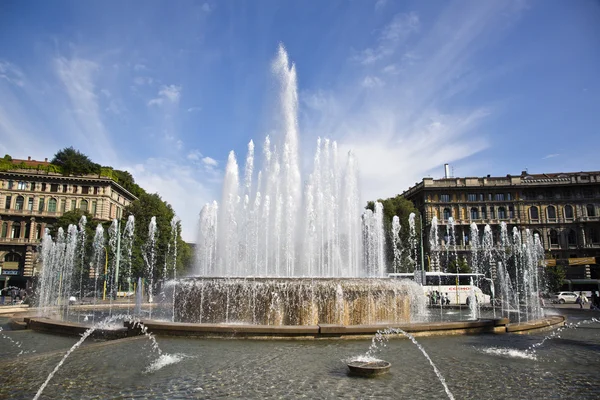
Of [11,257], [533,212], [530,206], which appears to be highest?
[530,206]

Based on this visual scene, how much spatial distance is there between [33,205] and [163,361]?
6265 centimetres

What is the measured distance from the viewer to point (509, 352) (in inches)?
384

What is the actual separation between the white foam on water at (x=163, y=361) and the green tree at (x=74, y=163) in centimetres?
6834

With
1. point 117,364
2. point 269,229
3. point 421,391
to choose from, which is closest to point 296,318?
point 117,364

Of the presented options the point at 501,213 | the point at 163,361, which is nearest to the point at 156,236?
the point at 163,361

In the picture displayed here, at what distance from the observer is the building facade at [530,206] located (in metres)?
66.2

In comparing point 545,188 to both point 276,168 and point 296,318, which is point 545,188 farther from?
point 296,318

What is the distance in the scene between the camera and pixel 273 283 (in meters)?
13.3

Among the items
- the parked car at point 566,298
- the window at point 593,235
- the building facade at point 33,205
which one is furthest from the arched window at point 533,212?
the building facade at point 33,205

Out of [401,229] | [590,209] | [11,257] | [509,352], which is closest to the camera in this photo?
[509,352]

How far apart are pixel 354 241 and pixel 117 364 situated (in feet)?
67.0

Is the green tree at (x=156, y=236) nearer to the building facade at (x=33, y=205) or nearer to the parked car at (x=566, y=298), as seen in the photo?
the building facade at (x=33, y=205)

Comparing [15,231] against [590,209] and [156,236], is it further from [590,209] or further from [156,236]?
[590,209]

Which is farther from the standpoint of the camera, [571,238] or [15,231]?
[571,238]
